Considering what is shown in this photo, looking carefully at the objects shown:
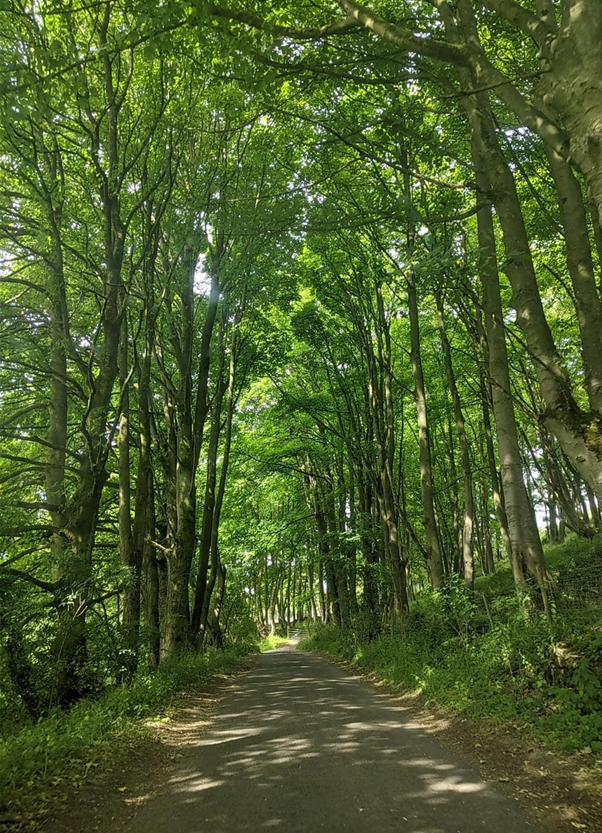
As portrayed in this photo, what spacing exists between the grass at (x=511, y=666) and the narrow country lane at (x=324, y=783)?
93cm

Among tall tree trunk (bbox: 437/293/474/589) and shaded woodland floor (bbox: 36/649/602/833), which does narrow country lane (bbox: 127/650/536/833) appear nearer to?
shaded woodland floor (bbox: 36/649/602/833)

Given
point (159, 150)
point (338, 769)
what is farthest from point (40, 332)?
point (338, 769)

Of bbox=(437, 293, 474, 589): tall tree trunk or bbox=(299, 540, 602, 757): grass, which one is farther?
bbox=(437, 293, 474, 589): tall tree trunk

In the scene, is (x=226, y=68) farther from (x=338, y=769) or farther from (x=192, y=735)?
(x=192, y=735)

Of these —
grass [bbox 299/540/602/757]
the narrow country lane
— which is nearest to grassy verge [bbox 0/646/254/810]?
the narrow country lane

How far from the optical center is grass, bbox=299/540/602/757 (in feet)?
16.3

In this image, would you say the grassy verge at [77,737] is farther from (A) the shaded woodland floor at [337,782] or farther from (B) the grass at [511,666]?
(B) the grass at [511,666]

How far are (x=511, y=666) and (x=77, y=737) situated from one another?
209 inches

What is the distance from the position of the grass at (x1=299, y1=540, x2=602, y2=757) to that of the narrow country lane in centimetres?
93

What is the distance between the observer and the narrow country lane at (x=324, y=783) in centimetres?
355

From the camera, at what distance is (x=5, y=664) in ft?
19.8

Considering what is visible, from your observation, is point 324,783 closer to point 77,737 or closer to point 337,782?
point 337,782

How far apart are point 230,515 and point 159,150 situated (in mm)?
14317

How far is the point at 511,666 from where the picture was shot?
654cm
